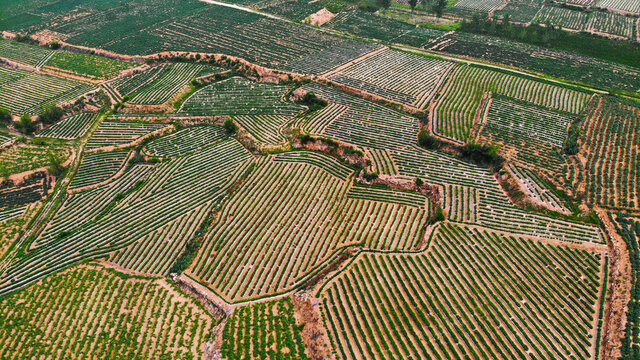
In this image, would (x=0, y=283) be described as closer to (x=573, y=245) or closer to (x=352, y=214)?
(x=352, y=214)

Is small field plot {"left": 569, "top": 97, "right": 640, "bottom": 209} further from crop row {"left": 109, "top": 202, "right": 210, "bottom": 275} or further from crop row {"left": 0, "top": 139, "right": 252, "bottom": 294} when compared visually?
crop row {"left": 109, "top": 202, "right": 210, "bottom": 275}

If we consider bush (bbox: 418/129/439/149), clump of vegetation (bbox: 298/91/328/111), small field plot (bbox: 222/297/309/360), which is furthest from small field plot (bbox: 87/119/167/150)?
bush (bbox: 418/129/439/149)

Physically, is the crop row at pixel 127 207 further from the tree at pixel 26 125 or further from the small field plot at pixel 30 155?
the tree at pixel 26 125

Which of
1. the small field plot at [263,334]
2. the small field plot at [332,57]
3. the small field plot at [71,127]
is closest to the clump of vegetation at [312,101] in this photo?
the small field plot at [332,57]

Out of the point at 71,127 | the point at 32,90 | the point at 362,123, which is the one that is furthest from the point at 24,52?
the point at 362,123

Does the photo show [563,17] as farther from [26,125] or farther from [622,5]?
[26,125]

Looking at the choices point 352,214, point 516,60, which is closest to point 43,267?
point 352,214
